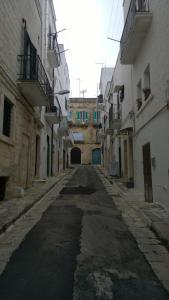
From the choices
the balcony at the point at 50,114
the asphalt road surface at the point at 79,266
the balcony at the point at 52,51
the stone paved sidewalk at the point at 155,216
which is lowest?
the asphalt road surface at the point at 79,266

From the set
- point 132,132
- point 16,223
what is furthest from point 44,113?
point 16,223

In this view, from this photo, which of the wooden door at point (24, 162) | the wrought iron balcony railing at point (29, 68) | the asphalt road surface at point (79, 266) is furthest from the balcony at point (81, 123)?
the asphalt road surface at point (79, 266)

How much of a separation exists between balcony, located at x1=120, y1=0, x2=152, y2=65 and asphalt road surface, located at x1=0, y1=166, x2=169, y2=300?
6603mm

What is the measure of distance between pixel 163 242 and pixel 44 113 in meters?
14.0

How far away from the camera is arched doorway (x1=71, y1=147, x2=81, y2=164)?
46844mm

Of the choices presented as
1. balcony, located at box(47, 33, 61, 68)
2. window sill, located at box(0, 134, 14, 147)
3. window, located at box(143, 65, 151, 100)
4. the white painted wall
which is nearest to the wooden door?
window sill, located at box(0, 134, 14, 147)

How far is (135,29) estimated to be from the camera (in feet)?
32.2

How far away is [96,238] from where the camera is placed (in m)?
5.55

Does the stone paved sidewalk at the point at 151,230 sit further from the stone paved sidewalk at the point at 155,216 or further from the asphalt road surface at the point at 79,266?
the asphalt road surface at the point at 79,266

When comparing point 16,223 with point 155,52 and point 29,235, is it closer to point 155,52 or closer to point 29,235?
point 29,235

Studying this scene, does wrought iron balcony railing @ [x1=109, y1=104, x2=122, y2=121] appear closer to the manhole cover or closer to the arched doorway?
the manhole cover

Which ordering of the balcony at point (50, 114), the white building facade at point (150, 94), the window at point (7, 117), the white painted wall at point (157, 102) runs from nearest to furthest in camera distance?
the white painted wall at point (157, 102), the white building facade at point (150, 94), the window at point (7, 117), the balcony at point (50, 114)

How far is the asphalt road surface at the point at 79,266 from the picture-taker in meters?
3.33

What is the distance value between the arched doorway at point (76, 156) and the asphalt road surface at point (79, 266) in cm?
3985
